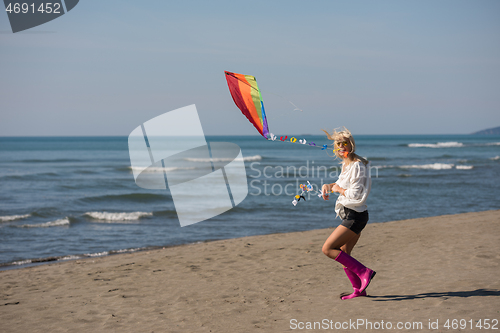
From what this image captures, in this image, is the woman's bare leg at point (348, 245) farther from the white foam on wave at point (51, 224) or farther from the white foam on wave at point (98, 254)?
the white foam on wave at point (51, 224)

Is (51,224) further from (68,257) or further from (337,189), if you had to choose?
(337,189)

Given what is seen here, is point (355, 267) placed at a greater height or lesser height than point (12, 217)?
greater

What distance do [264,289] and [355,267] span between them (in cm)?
142

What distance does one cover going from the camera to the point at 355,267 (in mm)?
4078

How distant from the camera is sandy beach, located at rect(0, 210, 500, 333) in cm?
385

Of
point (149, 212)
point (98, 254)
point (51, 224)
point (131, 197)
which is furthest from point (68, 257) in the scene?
point (131, 197)

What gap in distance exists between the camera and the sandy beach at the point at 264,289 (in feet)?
12.6

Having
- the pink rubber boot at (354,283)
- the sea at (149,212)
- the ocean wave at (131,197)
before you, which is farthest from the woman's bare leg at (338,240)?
the ocean wave at (131,197)

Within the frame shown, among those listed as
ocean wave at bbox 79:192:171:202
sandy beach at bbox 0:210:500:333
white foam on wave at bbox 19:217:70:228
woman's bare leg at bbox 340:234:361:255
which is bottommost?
ocean wave at bbox 79:192:171:202

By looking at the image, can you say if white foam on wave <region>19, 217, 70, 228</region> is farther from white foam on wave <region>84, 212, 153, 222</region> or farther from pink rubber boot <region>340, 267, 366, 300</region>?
pink rubber boot <region>340, 267, 366, 300</region>

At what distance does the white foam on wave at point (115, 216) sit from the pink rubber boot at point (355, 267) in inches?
376

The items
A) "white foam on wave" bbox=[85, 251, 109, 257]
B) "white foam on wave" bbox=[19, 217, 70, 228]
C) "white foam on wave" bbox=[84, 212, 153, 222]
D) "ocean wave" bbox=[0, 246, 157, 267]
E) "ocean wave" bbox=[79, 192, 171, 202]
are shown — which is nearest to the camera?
"ocean wave" bbox=[0, 246, 157, 267]

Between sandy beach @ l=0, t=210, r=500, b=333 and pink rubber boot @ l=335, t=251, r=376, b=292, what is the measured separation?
252 mm

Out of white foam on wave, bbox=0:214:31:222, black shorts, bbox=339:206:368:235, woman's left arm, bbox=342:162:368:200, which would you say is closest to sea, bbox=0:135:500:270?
white foam on wave, bbox=0:214:31:222
